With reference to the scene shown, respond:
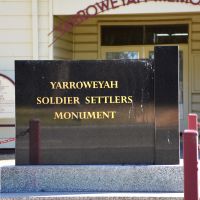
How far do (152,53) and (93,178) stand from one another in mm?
7378

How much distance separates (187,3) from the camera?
11125 mm

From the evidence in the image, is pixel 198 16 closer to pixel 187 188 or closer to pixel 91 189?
pixel 91 189

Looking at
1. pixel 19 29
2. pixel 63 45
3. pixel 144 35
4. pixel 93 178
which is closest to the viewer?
pixel 93 178

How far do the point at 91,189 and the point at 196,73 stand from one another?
742 centimetres

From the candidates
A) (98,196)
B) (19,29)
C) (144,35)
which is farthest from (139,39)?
(98,196)

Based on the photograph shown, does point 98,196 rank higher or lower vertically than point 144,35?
lower

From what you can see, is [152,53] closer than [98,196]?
No

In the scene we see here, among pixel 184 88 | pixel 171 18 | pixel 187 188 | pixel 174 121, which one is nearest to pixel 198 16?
pixel 171 18

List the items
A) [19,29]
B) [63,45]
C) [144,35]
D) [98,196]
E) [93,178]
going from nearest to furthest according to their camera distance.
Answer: [98,196] → [93,178] → [19,29] → [63,45] → [144,35]

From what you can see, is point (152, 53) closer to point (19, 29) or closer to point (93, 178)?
point (19, 29)

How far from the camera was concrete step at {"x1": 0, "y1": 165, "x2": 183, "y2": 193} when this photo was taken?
7.00 meters

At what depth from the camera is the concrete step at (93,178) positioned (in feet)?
23.0

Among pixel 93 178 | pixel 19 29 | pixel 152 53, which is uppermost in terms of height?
pixel 19 29

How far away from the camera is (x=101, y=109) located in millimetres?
7129
